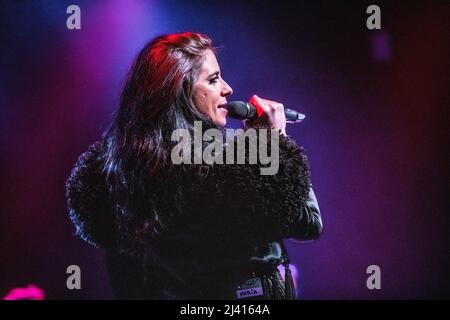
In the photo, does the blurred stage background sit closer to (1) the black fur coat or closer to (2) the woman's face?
(2) the woman's face

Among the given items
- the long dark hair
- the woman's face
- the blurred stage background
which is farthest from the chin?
the blurred stage background

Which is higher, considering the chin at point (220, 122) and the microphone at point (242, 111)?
the microphone at point (242, 111)

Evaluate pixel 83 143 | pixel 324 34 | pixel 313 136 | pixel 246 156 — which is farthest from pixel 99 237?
pixel 324 34

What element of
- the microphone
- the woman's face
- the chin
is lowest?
the chin

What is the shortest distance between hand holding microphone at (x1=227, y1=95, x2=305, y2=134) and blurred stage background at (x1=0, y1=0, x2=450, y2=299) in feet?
2.01

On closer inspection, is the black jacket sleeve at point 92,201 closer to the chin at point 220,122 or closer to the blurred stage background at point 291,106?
the chin at point 220,122

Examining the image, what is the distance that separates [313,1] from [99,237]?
55.8 inches

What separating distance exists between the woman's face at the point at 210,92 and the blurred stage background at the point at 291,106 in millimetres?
588

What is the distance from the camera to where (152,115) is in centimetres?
143

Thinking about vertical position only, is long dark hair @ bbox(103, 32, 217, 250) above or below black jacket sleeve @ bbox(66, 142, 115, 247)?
above

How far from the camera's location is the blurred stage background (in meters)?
2.17

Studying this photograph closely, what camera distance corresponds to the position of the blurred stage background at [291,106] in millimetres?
2172

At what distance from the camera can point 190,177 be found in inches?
52.2

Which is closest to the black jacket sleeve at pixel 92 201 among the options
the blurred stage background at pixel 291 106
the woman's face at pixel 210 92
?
the woman's face at pixel 210 92
